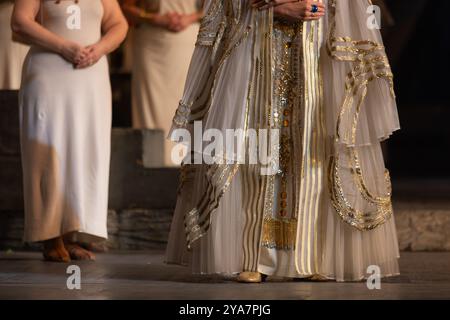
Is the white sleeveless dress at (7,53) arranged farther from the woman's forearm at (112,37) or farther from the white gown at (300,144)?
the white gown at (300,144)

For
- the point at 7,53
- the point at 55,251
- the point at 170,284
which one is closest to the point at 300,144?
the point at 170,284

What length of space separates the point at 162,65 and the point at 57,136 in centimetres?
253

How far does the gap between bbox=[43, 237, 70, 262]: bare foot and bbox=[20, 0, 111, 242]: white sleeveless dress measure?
3.7 inches

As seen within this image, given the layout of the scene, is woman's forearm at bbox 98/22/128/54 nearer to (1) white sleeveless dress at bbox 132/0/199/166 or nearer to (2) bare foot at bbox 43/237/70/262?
(2) bare foot at bbox 43/237/70/262

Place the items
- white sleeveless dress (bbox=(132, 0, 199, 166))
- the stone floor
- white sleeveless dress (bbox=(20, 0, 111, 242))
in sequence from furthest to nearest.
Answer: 1. white sleeveless dress (bbox=(132, 0, 199, 166))
2. white sleeveless dress (bbox=(20, 0, 111, 242))
3. the stone floor

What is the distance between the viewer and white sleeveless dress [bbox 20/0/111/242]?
27.2 ft

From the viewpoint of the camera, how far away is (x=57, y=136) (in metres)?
8.31

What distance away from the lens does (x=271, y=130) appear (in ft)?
23.1

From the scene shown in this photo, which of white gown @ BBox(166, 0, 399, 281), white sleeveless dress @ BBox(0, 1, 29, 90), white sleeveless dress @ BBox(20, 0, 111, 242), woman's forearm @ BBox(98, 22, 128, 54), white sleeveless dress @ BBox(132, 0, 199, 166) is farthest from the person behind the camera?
white sleeveless dress @ BBox(132, 0, 199, 166)

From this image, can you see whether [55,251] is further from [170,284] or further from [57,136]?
[170,284]

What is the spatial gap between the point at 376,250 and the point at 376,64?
3.09ft

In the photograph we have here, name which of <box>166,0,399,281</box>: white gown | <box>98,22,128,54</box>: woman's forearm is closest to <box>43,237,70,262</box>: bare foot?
<box>98,22,128,54</box>: woman's forearm

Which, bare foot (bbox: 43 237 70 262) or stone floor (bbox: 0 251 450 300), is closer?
stone floor (bbox: 0 251 450 300)
